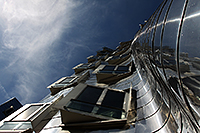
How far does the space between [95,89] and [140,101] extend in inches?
107

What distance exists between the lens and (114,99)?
19.0ft

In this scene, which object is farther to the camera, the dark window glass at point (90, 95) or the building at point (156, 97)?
the dark window glass at point (90, 95)

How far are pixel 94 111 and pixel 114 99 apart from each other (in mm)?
1388

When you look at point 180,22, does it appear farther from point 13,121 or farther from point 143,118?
point 13,121

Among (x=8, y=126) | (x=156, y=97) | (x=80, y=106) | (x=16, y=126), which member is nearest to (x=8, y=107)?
(x=8, y=126)

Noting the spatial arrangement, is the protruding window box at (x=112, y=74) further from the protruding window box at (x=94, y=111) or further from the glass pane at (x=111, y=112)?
the glass pane at (x=111, y=112)

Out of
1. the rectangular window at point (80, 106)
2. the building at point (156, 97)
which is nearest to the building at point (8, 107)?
the building at point (156, 97)

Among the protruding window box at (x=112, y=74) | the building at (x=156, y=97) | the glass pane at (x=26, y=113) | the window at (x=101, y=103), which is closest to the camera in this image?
the building at (x=156, y=97)

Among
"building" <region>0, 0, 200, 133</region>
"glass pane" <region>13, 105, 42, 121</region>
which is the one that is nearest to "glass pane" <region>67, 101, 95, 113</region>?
"building" <region>0, 0, 200, 133</region>

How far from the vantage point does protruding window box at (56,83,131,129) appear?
4.36 m

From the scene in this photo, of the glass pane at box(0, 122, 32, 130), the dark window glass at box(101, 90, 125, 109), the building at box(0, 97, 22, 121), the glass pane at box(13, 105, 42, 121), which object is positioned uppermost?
the dark window glass at box(101, 90, 125, 109)

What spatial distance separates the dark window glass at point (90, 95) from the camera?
5618 mm

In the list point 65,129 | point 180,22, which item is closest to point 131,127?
point 65,129

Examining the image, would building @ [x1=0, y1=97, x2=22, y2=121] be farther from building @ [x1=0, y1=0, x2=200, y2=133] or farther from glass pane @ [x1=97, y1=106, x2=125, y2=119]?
glass pane @ [x1=97, y1=106, x2=125, y2=119]
